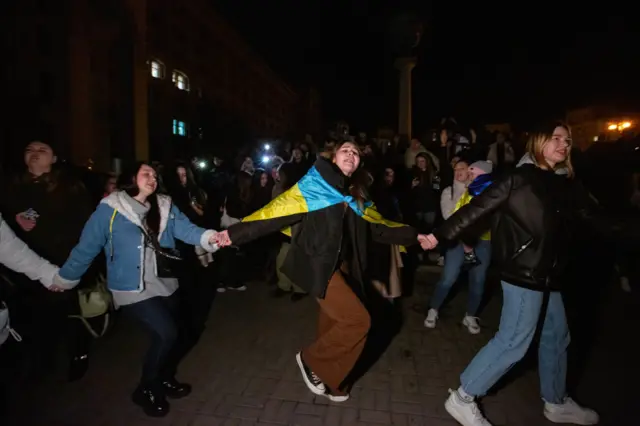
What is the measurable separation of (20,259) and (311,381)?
2.54 meters

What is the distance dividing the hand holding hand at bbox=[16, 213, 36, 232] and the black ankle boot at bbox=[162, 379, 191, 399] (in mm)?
1944

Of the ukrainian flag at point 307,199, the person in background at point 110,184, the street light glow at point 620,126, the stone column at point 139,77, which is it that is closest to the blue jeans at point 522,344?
the ukrainian flag at point 307,199

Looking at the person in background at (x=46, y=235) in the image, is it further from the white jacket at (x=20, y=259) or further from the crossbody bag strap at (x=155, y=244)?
the crossbody bag strap at (x=155, y=244)

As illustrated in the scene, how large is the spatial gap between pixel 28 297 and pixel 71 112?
19895 mm

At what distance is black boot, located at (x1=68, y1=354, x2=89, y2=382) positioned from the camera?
169 inches

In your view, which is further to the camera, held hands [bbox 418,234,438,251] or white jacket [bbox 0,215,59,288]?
held hands [bbox 418,234,438,251]

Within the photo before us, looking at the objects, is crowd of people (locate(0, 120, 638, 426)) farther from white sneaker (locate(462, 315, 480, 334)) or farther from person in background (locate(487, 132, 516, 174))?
person in background (locate(487, 132, 516, 174))

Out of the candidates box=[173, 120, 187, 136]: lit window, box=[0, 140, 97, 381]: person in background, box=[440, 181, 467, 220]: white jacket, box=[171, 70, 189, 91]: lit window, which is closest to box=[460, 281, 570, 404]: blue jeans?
box=[440, 181, 467, 220]: white jacket

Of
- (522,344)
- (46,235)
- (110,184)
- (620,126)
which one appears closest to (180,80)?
(110,184)

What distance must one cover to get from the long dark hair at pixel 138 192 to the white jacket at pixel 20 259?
81 cm

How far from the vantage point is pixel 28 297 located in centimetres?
415

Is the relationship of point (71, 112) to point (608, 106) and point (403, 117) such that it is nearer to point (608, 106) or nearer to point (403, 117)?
point (403, 117)

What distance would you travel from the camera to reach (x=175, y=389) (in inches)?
155

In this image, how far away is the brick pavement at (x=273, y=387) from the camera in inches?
142
